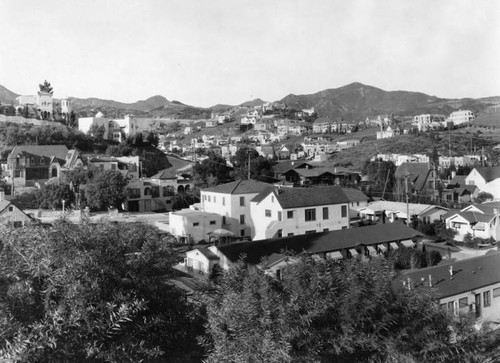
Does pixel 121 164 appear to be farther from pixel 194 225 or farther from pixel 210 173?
pixel 194 225

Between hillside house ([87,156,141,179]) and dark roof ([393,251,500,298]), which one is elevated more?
hillside house ([87,156,141,179])

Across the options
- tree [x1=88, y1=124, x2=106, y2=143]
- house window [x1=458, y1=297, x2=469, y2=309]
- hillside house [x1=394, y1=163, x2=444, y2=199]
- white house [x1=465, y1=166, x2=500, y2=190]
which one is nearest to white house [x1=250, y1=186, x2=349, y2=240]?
house window [x1=458, y1=297, x2=469, y2=309]

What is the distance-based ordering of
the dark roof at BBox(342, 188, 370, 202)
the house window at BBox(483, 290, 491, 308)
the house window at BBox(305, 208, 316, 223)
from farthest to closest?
the dark roof at BBox(342, 188, 370, 202) → the house window at BBox(305, 208, 316, 223) → the house window at BBox(483, 290, 491, 308)

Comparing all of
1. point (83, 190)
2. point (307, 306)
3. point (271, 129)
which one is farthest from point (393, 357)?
point (271, 129)

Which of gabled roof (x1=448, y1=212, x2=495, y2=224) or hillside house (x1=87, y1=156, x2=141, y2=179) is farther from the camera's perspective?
hillside house (x1=87, y1=156, x2=141, y2=179)

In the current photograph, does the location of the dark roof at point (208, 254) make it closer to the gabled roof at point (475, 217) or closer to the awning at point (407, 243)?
the awning at point (407, 243)

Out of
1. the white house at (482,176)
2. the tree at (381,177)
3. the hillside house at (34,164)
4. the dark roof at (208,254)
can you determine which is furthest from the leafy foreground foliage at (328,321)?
the hillside house at (34,164)

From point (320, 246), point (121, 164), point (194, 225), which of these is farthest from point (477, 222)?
point (121, 164)

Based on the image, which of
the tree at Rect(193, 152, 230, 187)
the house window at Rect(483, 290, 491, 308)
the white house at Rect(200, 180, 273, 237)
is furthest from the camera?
the tree at Rect(193, 152, 230, 187)

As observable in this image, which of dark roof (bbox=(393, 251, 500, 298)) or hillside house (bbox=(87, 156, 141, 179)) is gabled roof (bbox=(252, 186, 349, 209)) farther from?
hillside house (bbox=(87, 156, 141, 179))
